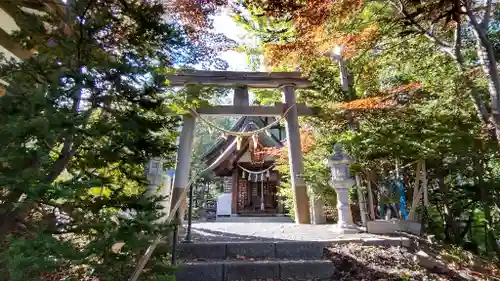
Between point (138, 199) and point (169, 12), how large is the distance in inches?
108

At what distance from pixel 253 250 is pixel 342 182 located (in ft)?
5.93

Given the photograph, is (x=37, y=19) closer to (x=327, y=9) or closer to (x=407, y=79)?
(x=327, y=9)

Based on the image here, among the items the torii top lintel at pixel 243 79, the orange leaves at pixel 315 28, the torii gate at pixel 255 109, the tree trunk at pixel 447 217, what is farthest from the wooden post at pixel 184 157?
the tree trunk at pixel 447 217

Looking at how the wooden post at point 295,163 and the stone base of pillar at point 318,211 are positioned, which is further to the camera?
the stone base of pillar at point 318,211

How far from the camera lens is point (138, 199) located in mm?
1863

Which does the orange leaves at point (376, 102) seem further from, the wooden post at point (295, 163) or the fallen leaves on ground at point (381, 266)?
the fallen leaves on ground at point (381, 266)

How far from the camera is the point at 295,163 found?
631 centimetres

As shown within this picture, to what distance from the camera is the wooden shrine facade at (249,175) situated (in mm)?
10983

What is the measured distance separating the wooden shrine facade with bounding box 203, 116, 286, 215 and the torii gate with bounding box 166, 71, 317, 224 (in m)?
3.98

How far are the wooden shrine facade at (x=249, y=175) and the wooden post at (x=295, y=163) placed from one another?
4025 mm

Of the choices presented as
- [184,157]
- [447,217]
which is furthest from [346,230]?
[184,157]

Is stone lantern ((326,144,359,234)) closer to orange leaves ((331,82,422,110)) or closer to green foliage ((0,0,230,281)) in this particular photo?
orange leaves ((331,82,422,110))

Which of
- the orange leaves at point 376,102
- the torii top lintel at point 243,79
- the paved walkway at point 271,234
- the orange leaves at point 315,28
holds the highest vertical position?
the torii top lintel at point 243,79

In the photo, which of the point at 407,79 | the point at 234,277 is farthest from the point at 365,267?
the point at 407,79
